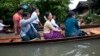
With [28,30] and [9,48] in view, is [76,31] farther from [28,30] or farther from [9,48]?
[9,48]

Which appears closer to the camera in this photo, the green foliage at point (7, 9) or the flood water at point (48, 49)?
the flood water at point (48, 49)

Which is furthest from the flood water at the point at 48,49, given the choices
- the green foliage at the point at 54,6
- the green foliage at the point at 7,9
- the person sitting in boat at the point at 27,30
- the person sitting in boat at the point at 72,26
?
the green foliage at the point at 54,6

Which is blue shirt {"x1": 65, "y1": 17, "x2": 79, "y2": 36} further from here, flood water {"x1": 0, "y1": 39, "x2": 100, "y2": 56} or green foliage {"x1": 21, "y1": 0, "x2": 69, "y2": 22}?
green foliage {"x1": 21, "y1": 0, "x2": 69, "y2": 22}

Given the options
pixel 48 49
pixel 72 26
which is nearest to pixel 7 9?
pixel 72 26

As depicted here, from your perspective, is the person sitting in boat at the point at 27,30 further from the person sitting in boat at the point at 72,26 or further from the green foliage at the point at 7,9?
the green foliage at the point at 7,9

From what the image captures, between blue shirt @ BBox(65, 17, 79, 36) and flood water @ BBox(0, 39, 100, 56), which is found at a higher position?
blue shirt @ BBox(65, 17, 79, 36)

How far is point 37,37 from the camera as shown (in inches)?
327

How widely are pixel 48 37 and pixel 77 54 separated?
0.94 metres

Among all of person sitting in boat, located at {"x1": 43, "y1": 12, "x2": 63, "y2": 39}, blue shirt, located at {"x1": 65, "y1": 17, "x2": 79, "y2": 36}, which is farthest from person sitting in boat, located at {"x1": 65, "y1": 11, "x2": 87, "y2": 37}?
person sitting in boat, located at {"x1": 43, "y1": 12, "x2": 63, "y2": 39}

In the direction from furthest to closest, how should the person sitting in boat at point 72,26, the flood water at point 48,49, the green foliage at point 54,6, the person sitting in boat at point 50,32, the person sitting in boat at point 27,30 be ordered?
1. the green foliage at point 54,6
2. the person sitting in boat at point 72,26
3. the person sitting in boat at point 50,32
4. the person sitting in boat at point 27,30
5. the flood water at point 48,49

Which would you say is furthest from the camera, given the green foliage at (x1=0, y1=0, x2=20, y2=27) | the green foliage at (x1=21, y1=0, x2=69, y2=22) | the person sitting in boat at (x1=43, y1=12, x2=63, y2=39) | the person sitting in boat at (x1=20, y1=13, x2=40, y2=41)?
the green foliage at (x1=21, y1=0, x2=69, y2=22)

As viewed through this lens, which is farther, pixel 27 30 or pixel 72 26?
pixel 72 26

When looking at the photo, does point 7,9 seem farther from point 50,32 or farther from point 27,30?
point 50,32

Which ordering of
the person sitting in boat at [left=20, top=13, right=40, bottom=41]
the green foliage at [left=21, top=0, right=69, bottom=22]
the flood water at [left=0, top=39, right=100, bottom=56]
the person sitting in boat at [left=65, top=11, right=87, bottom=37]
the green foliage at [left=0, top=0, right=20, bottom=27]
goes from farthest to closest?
the green foliage at [left=21, top=0, right=69, bottom=22], the green foliage at [left=0, top=0, right=20, bottom=27], the person sitting in boat at [left=65, top=11, right=87, bottom=37], the person sitting in boat at [left=20, top=13, right=40, bottom=41], the flood water at [left=0, top=39, right=100, bottom=56]
